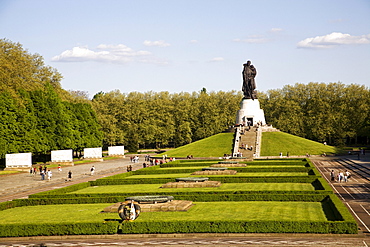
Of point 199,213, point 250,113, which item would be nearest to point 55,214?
point 199,213

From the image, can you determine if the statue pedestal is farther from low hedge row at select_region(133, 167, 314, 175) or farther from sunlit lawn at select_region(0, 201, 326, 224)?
sunlit lawn at select_region(0, 201, 326, 224)

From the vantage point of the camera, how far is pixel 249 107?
387 feet

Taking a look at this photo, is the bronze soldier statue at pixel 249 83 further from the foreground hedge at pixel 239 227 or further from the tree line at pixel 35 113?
→ the foreground hedge at pixel 239 227

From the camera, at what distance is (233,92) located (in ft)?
518

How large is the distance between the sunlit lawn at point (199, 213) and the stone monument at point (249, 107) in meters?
→ 80.5

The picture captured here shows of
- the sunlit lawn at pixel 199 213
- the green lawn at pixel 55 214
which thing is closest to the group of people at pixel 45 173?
the green lawn at pixel 55 214

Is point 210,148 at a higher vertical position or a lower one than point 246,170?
higher

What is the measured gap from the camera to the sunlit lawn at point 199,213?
31.3 meters

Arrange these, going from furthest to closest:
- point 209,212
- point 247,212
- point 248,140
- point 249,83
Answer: point 249,83
point 248,140
point 209,212
point 247,212

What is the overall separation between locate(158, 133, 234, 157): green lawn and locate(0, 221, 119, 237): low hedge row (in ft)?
228

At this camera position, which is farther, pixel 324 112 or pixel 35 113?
pixel 324 112

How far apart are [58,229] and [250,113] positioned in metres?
91.8

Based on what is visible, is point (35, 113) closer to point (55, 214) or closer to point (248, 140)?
point (248, 140)

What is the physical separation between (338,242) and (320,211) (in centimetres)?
775
